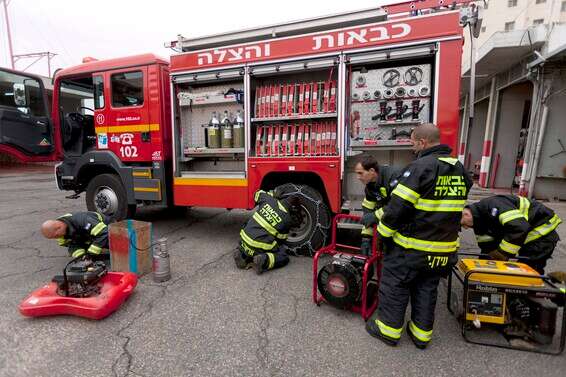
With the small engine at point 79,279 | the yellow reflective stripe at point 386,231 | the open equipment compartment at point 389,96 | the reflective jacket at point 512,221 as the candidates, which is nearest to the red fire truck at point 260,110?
the open equipment compartment at point 389,96

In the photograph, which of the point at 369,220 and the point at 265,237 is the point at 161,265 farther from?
the point at 369,220

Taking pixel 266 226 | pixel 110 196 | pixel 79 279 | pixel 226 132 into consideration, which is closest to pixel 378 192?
pixel 266 226

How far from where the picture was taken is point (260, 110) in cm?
430

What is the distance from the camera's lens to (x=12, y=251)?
14.7 ft

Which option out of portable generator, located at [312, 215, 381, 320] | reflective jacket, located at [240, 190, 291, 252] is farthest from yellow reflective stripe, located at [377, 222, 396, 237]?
reflective jacket, located at [240, 190, 291, 252]

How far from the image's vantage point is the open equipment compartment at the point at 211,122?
14.9 feet

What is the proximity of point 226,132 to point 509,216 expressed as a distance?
3.46 meters

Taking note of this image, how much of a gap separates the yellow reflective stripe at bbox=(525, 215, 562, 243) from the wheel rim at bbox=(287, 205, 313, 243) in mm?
2225

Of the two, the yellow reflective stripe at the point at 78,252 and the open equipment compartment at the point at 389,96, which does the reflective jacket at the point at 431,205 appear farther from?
the yellow reflective stripe at the point at 78,252

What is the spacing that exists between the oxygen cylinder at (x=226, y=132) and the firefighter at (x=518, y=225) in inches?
122

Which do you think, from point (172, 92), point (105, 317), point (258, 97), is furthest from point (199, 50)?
point (105, 317)

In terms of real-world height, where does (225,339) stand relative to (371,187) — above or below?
below

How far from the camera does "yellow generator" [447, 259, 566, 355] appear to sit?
2.23 metres

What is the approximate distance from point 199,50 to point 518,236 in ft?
14.2
